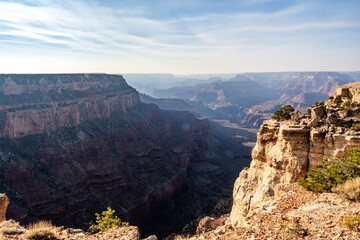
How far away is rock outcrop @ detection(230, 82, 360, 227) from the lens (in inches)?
619

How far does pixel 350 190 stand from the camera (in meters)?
10.8

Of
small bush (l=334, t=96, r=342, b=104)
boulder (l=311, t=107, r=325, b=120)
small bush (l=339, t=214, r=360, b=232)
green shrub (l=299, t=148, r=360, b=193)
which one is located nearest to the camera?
small bush (l=339, t=214, r=360, b=232)

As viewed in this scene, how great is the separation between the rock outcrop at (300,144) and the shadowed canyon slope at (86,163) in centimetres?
3447

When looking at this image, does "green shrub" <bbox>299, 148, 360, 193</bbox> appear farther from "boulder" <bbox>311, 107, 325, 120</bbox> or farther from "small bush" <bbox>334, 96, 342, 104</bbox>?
"small bush" <bbox>334, 96, 342, 104</bbox>

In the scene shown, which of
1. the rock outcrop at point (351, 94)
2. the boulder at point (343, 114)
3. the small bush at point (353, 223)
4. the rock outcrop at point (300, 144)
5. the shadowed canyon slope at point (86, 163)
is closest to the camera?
the small bush at point (353, 223)

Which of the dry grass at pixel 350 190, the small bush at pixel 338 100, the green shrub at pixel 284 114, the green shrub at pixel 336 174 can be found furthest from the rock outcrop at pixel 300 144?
the dry grass at pixel 350 190

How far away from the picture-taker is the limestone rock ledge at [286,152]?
51.6ft

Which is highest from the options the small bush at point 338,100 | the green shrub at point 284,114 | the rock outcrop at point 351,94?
the rock outcrop at point 351,94

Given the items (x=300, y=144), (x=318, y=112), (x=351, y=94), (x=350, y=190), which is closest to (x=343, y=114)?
(x=318, y=112)

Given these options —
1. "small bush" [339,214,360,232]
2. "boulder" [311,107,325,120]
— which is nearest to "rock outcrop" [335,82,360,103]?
"boulder" [311,107,325,120]

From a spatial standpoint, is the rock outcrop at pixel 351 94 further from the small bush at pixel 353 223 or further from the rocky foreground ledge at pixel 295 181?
the small bush at pixel 353 223

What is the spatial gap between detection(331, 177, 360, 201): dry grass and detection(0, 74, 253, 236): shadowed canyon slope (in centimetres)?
4153

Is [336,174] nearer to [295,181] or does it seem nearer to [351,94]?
[295,181]

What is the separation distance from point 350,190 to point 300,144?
653cm
